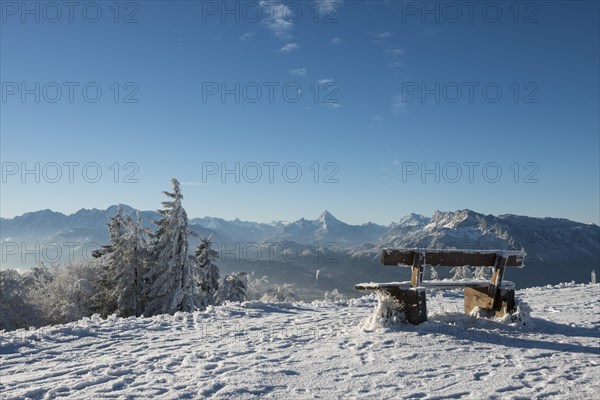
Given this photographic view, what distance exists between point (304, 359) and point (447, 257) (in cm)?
450

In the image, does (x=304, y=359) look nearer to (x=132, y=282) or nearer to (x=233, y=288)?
(x=132, y=282)

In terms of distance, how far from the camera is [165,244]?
96.5ft

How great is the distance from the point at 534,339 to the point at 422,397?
444cm

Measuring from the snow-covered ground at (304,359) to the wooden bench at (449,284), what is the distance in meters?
0.57

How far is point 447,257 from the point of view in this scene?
394 inches

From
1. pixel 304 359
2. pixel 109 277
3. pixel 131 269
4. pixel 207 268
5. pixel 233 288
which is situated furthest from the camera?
pixel 233 288

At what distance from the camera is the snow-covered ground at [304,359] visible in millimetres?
6102

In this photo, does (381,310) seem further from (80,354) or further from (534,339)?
(80,354)

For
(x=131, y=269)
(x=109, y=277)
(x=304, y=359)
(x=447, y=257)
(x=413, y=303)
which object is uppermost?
(x=447, y=257)

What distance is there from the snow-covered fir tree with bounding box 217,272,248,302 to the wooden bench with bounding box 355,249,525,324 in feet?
105

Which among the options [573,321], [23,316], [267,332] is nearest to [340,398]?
[267,332]

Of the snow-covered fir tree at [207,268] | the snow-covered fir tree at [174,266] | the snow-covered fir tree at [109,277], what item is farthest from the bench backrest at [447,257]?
the snow-covered fir tree at [109,277]

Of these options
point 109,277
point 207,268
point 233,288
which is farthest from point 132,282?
point 233,288

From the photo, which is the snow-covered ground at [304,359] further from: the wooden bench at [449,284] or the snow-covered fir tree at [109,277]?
the snow-covered fir tree at [109,277]
